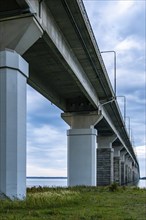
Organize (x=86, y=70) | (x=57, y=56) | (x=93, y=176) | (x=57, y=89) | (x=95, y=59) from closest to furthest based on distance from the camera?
(x=57, y=56) < (x=95, y=59) < (x=86, y=70) < (x=57, y=89) < (x=93, y=176)

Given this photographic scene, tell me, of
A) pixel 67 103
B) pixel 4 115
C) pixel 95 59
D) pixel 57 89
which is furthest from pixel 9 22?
pixel 67 103

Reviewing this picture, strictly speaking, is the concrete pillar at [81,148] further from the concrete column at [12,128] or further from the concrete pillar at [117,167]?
the concrete pillar at [117,167]

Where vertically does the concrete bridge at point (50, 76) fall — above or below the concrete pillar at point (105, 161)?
above

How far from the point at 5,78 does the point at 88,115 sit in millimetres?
19467

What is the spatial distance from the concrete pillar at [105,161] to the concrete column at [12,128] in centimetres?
3873

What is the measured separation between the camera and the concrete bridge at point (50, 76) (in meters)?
13.7

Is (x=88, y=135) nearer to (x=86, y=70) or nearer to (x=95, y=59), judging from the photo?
(x=86, y=70)

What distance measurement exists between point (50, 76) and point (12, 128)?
11.5 meters

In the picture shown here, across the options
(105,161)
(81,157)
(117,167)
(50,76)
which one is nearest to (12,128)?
(50,76)

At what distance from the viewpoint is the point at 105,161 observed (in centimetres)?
5328

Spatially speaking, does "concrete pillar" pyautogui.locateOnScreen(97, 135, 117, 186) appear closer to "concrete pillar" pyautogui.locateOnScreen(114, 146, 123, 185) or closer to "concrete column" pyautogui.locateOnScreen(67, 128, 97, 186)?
"concrete pillar" pyautogui.locateOnScreen(114, 146, 123, 185)

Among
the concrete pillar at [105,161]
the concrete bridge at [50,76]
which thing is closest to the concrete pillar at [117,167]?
Result: the concrete pillar at [105,161]

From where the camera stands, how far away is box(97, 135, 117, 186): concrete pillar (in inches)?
2042

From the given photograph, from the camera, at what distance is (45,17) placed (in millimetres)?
15773
